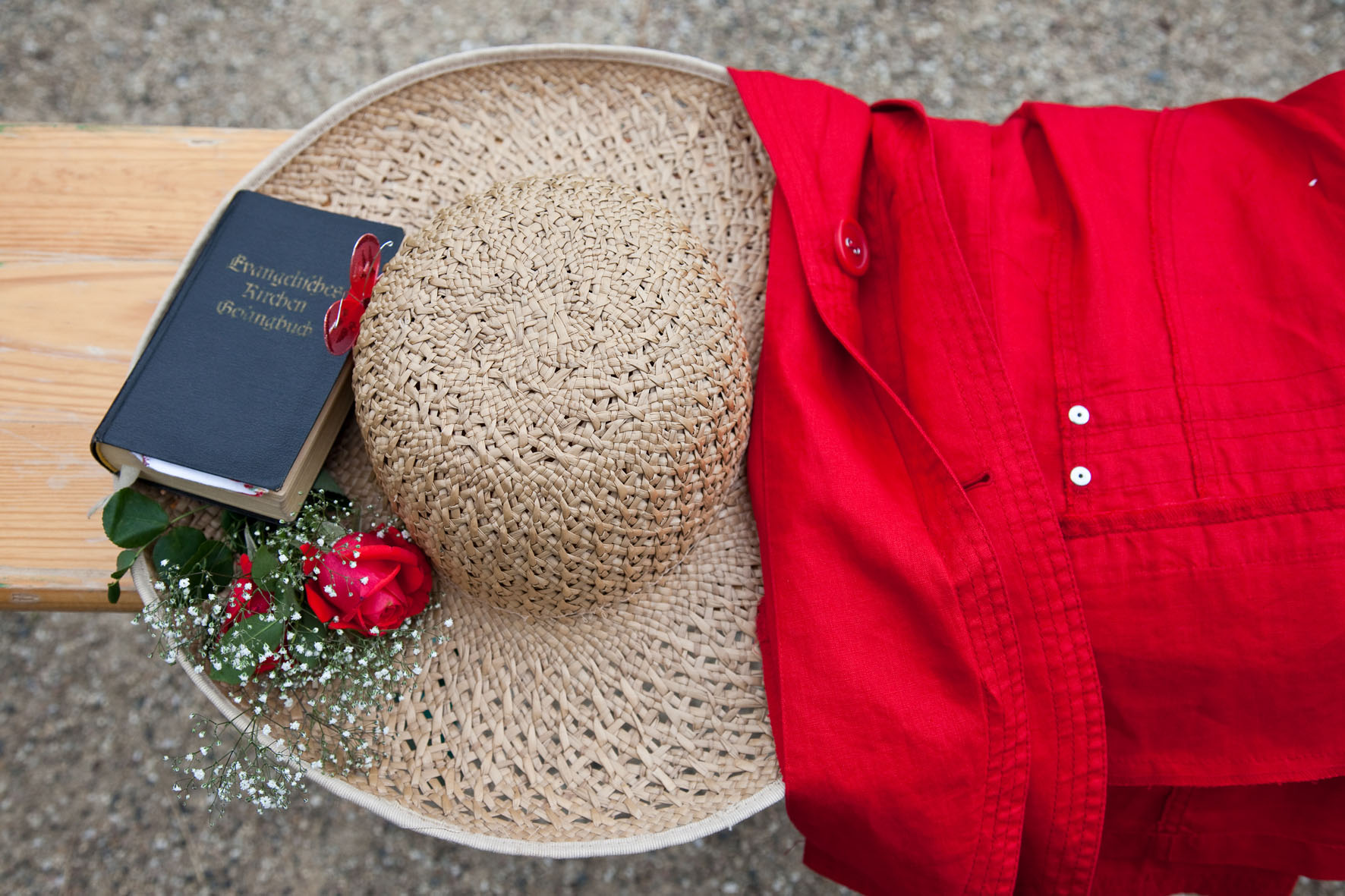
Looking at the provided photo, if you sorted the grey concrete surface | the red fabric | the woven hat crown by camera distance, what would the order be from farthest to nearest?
1. the grey concrete surface
2. the red fabric
3. the woven hat crown

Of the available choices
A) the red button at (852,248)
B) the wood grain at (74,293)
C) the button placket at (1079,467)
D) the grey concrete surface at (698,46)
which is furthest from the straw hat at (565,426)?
the grey concrete surface at (698,46)

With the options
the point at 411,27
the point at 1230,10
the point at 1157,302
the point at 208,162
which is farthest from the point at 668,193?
the point at 1230,10

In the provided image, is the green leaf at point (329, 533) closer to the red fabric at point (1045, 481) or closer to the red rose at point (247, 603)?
the red rose at point (247, 603)

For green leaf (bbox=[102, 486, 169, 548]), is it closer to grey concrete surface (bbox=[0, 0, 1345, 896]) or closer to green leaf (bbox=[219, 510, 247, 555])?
green leaf (bbox=[219, 510, 247, 555])

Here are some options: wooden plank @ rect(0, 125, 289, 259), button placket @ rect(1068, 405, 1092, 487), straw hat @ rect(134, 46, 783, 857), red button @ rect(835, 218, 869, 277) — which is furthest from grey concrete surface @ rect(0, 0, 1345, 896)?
button placket @ rect(1068, 405, 1092, 487)

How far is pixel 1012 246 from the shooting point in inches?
34.8

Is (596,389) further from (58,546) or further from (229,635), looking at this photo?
(58,546)

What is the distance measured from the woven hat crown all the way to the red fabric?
14cm

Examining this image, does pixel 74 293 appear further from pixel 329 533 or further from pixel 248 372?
pixel 329 533

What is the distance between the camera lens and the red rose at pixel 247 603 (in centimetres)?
79

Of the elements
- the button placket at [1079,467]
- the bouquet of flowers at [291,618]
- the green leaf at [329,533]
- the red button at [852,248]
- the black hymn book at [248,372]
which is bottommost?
the bouquet of flowers at [291,618]

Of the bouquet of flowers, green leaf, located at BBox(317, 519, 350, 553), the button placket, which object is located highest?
the button placket

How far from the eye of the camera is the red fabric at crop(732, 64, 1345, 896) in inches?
31.3

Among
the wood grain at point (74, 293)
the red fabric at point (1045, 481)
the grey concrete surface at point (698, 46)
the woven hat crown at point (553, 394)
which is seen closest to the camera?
the woven hat crown at point (553, 394)
